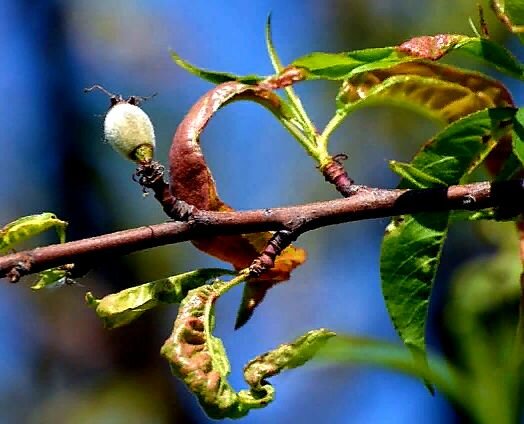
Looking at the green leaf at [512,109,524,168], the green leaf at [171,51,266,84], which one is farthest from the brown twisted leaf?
the green leaf at [512,109,524,168]

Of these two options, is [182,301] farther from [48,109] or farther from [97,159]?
[48,109]

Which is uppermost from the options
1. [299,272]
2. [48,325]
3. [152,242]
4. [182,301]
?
[152,242]

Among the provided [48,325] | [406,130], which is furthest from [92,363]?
[406,130]

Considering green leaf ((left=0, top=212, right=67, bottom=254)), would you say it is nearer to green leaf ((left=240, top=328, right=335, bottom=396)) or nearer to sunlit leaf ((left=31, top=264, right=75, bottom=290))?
sunlit leaf ((left=31, top=264, right=75, bottom=290))

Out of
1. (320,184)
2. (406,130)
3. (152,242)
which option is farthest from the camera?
(320,184)

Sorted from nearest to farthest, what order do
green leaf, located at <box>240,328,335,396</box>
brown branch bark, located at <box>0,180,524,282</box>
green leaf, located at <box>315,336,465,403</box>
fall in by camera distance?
brown branch bark, located at <box>0,180,524,282</box>
green leaf, located at <box>240,328,335,396</box>
green leaf, located at <box>315,336,465,403</box>

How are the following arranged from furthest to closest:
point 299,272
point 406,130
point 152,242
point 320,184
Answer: point 299,272 < point 320,184 < point 406,130 < point 152,242
